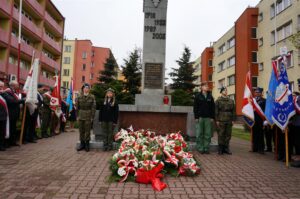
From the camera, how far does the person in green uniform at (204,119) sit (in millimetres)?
8148

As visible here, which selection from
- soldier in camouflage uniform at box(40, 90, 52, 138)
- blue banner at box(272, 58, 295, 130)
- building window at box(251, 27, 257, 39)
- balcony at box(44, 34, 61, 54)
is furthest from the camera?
balcony at box(44, 34, 61, 54)

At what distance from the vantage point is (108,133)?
8.17 m

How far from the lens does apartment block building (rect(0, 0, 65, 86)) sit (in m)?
26.2

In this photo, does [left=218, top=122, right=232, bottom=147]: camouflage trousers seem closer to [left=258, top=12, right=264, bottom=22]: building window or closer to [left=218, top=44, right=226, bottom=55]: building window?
[left=258, top=12, right=264, bottom=22]: building window

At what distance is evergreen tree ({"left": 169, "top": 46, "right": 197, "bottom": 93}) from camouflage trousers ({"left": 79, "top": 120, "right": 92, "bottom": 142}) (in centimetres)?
2503

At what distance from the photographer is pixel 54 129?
510 inches

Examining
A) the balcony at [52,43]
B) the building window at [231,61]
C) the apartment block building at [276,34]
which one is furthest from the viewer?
the building window at [231,61]

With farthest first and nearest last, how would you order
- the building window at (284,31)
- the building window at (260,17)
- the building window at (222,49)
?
1. the building window at (222,49)
2. the building window at (260,17)
3. the building window at (284,31)

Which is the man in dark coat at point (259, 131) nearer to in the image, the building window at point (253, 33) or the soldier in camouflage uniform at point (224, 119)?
the soldier in camouflage uniform at point (224, 119)

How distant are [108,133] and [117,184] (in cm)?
338

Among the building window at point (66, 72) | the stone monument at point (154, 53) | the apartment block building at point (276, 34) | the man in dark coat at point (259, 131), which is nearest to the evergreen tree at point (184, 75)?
the apartment block building at point (276, 34)

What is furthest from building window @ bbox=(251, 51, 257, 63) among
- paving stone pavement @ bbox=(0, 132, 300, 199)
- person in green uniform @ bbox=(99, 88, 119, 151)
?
person in green uniform @ bbox=(99, 88, 119, 151)

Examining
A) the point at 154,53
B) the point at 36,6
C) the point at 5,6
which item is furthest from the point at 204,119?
the point at 36,6

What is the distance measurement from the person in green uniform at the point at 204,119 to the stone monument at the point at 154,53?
2.42m
